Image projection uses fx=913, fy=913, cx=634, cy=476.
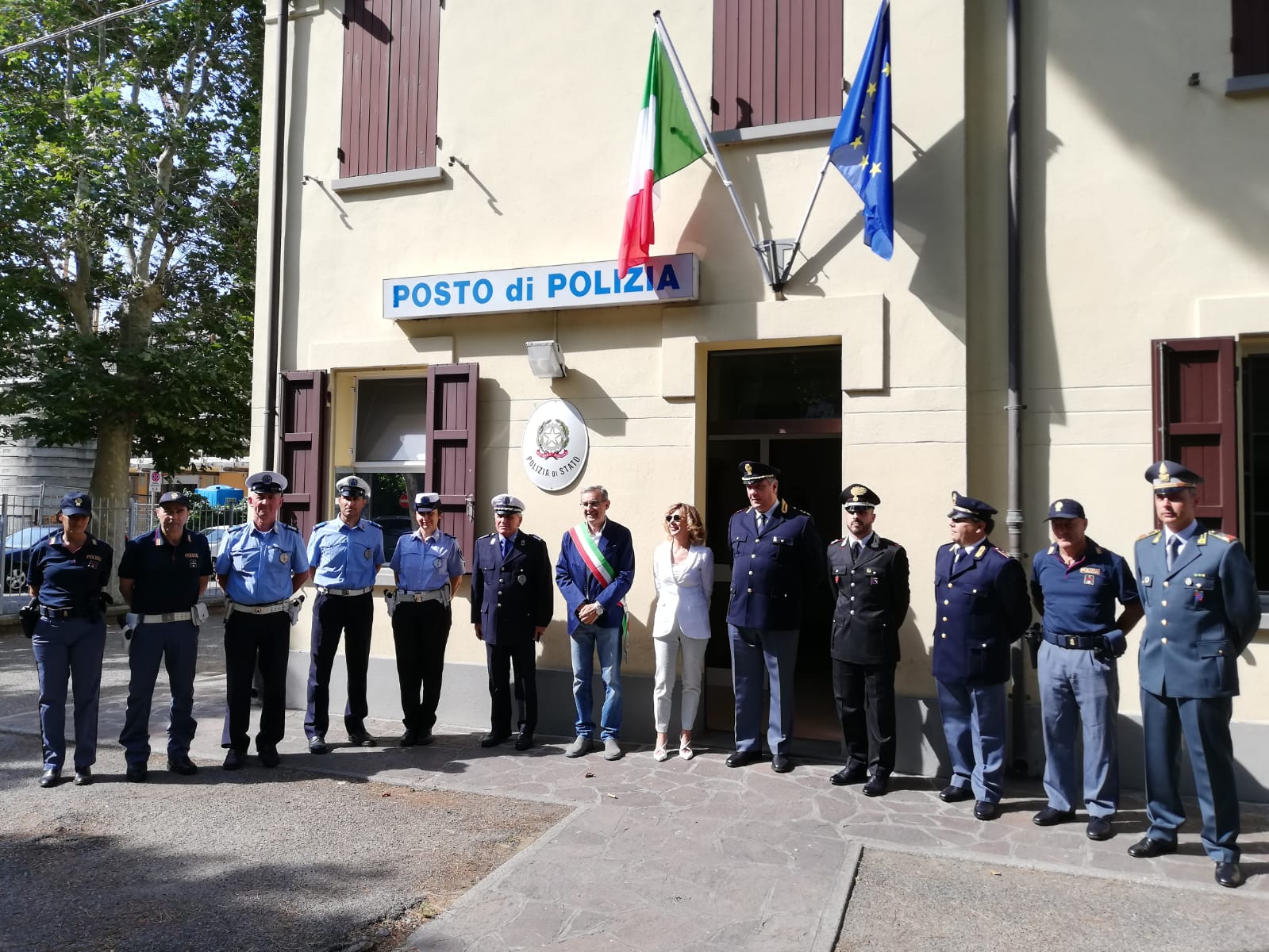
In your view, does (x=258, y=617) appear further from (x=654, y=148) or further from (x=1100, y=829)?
(x=1100, y=829)

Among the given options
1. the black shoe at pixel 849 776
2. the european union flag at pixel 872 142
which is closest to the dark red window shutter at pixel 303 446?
Answer: the european union flag at pixel 872 142

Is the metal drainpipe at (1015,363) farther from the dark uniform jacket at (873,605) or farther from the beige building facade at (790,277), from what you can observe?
the dark uniform jacket at (873,605)

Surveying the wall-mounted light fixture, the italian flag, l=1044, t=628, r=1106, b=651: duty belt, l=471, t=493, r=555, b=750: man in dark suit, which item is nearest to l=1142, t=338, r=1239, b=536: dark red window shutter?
l=1044, t=628, r=1106, b=651: duty belt

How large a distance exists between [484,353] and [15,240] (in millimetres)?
10860

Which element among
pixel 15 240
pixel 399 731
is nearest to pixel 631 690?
pixel 399 731

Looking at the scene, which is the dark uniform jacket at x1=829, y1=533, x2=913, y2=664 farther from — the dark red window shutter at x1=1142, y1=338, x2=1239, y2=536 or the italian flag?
the italian flag

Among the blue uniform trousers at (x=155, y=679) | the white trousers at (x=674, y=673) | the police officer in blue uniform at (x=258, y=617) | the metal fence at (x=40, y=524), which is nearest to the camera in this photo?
the blue uniform trousers at (x=155, y=679)

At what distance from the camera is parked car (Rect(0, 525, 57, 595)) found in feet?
42.0

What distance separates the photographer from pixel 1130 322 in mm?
5949

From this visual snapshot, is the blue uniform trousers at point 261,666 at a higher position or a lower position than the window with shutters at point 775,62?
lower

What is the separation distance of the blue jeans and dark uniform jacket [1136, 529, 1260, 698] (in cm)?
339

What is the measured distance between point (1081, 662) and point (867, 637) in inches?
48.2

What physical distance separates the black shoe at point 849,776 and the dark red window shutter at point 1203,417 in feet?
8.61

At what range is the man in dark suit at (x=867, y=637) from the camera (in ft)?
18.8
